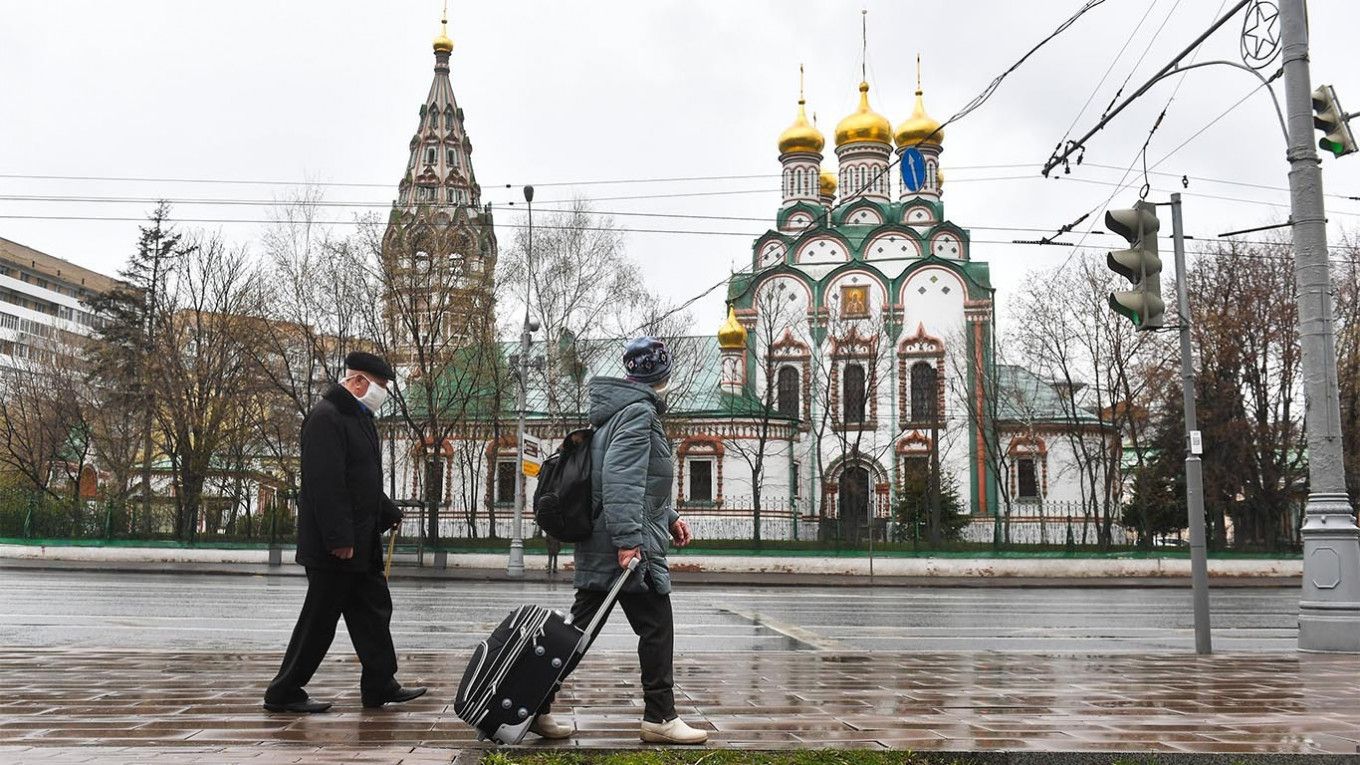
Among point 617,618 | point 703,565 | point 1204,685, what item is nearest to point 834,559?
point 703,565

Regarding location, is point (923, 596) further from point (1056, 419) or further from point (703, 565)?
point (1056, 419)

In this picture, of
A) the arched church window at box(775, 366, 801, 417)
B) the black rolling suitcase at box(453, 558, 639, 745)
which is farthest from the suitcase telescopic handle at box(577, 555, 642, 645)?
the arched church window at box(775, 366, 801, 417)

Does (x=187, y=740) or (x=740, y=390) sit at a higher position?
(x=740, y=390)

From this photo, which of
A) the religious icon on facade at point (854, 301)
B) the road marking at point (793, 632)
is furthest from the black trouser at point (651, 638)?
the religious icon on facade at point (854, 301)

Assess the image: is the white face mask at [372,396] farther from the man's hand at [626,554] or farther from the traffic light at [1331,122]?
the traffic light at [1331,122]

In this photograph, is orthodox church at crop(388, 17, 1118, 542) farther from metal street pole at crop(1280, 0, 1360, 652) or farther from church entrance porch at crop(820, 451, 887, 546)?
metal street pole at crop(1280, 0, 1360, 652)

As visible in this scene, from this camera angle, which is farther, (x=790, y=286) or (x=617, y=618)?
(x=790, y=286)

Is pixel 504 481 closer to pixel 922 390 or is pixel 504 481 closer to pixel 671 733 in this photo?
pixel 922 390

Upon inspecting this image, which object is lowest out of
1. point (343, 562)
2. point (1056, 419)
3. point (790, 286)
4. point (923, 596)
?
point (923, 596)

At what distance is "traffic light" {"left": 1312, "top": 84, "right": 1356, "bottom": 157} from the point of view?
1109cm

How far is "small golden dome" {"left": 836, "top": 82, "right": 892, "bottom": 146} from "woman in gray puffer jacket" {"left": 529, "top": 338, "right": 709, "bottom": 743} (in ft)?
164

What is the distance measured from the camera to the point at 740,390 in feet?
160

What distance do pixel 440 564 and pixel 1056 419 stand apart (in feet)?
94.2

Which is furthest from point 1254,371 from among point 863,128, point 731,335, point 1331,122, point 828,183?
point 1331,122
